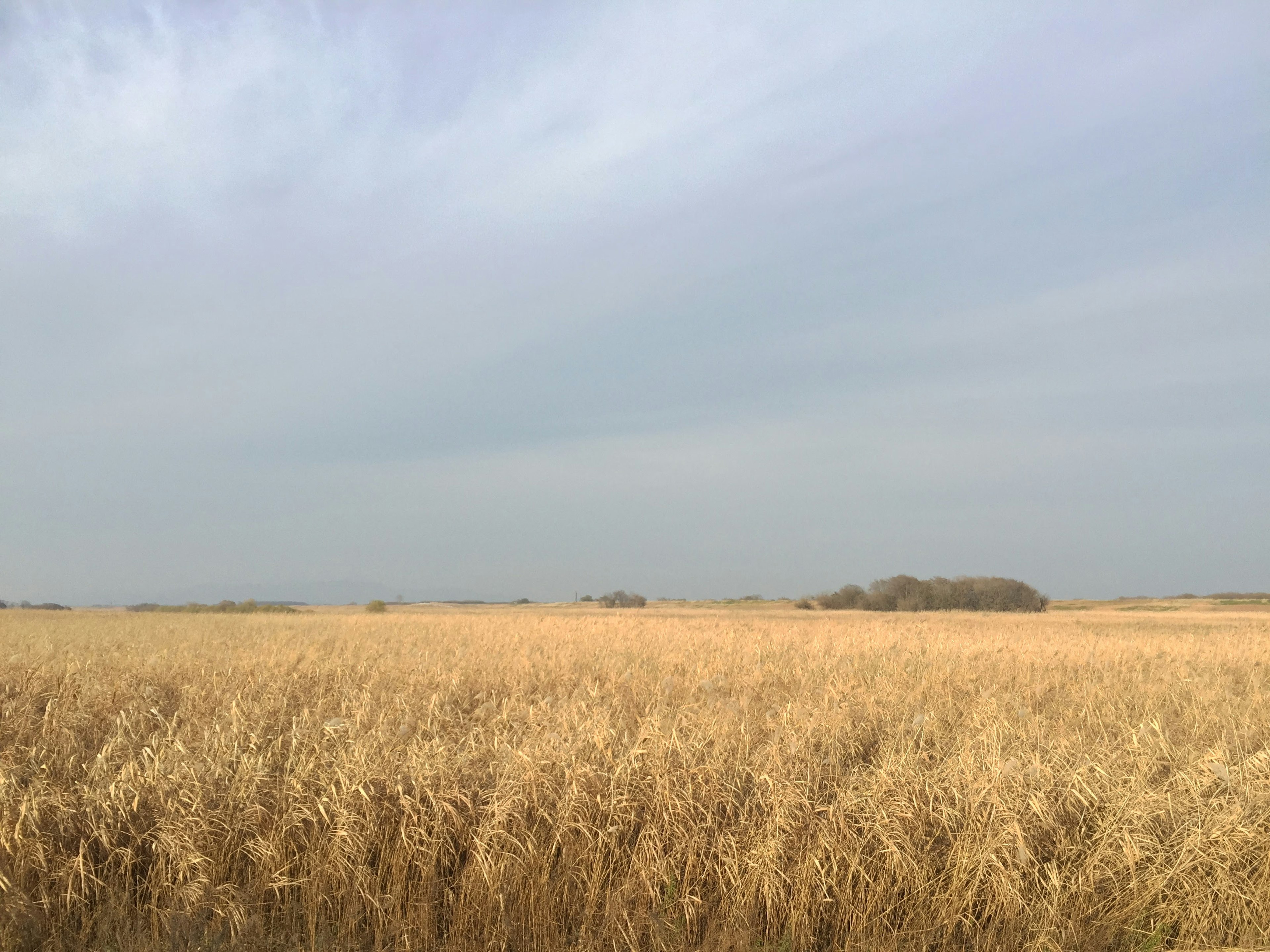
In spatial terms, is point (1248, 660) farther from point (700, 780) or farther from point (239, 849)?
point (239, 849)

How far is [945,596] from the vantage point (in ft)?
246

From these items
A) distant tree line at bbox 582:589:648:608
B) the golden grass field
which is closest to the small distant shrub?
distant tree line at bbox 582:589:648:608

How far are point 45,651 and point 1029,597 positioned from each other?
79.5 m

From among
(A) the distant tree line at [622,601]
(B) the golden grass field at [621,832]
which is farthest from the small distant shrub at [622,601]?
(B) the golden grass field at [621,832]

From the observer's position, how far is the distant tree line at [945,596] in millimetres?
73375

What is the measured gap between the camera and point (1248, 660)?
52.3 ft

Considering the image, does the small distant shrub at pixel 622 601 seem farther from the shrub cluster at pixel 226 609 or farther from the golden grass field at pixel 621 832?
the golden grass field at pixel 621 832

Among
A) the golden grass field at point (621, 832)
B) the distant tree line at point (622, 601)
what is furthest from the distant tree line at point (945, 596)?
the golden grass field at point (621, 832)

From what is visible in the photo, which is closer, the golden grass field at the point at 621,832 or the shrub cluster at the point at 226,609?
the golden grass field at the point at 621,832

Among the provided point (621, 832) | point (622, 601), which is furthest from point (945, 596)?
point (621, 832)

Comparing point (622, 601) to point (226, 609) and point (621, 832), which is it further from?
point (621, 832)

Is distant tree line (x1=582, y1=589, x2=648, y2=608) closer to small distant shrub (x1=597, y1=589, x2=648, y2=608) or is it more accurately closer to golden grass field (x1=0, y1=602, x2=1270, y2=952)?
small distant shrub (x1=597, y1=589, x2=648, y2=608)

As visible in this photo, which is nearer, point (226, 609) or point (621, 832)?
point (621, 832)

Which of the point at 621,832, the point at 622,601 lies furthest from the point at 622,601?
the point at 621,832
